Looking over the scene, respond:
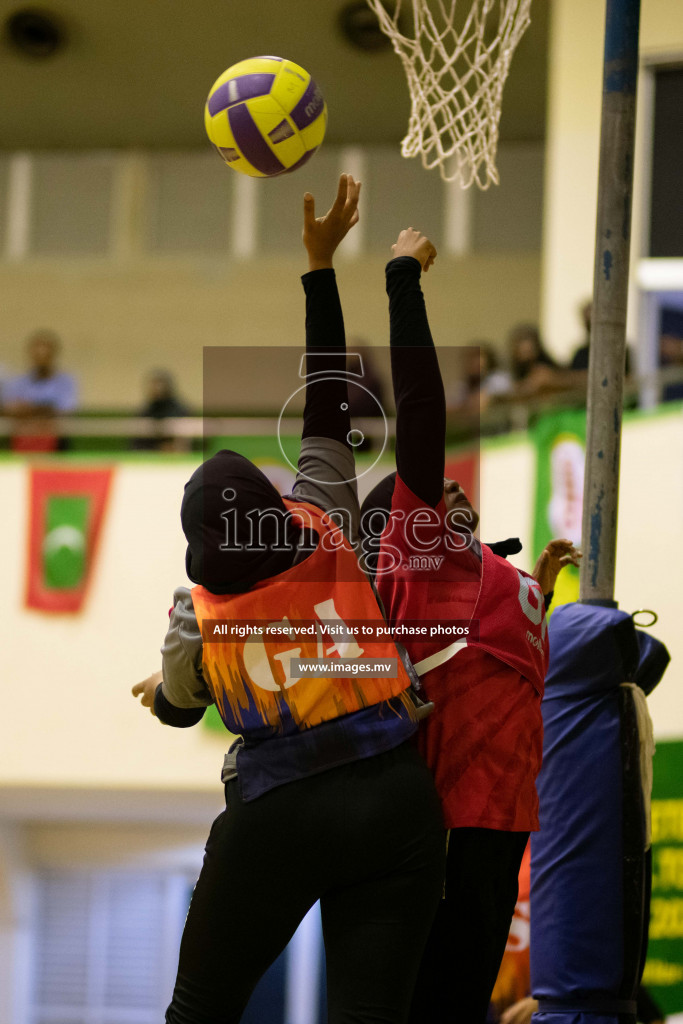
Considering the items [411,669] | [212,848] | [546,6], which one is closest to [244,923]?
[212,848]

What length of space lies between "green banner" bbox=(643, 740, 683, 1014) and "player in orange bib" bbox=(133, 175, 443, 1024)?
10.4 ft

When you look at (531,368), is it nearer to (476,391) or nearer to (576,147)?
(476,391)

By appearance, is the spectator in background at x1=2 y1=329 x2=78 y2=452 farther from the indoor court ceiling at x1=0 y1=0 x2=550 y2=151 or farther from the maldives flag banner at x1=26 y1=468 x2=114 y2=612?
the indoor court ceiling at x1=0 y1=0 x2=550 y2=151

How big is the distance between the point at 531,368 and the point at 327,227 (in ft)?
14.1

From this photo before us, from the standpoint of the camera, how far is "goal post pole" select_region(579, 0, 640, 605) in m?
3.06

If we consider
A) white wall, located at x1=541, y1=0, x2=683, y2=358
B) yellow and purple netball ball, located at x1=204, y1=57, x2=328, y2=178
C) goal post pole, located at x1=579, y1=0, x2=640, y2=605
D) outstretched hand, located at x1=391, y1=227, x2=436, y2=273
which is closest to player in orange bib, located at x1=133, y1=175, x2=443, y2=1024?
outstretched hand, located at x1=391, y1=227, x2=436, y2=273

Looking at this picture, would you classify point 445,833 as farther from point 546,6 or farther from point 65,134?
point 65,134

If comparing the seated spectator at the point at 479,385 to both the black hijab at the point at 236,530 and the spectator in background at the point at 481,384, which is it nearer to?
the spectator in background at the point at 481,384

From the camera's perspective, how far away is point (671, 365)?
22.0 ft

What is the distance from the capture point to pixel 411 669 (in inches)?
90.4

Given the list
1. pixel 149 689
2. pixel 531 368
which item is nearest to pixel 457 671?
pixel 149 689

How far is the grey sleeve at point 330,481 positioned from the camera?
234cm

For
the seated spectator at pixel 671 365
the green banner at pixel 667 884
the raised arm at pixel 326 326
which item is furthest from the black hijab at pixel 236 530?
the seated spectator at pixel 671 365

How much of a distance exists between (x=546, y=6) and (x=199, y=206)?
438cm
